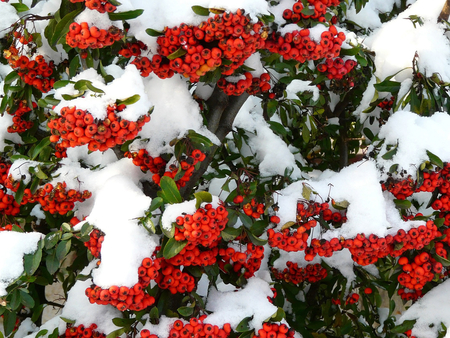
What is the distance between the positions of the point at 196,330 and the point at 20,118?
5.95 feet

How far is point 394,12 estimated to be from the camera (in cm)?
427

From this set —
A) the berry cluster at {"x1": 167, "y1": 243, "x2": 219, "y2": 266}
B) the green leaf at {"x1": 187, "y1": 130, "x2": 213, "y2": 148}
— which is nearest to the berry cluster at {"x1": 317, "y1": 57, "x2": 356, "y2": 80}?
the green leaf at {"x1": 187, "y1": 130, "x2": 213, "y2": 148}

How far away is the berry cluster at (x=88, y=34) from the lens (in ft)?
5.67

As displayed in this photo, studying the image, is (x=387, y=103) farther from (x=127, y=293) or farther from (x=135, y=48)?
(x=127, y=293)

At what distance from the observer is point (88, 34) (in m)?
1.74

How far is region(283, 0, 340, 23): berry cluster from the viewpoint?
1.98m

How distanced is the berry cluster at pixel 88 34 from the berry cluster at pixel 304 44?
0.74m

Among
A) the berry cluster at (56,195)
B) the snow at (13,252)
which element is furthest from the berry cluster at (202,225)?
the snow at (13,252)

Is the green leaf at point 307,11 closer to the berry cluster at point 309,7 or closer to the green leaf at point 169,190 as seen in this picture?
the berry cluster at point 309,7

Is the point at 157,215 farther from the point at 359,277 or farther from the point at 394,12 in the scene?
the point at 394,12

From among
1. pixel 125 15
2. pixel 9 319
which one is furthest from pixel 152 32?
pixel 9 319

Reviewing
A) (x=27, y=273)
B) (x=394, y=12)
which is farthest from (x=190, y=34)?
(x=394, y=12)

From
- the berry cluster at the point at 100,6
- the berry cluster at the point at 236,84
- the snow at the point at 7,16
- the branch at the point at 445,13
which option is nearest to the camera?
the berry cluster at the point at 100,6

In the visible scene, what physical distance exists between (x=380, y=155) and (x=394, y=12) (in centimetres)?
265
